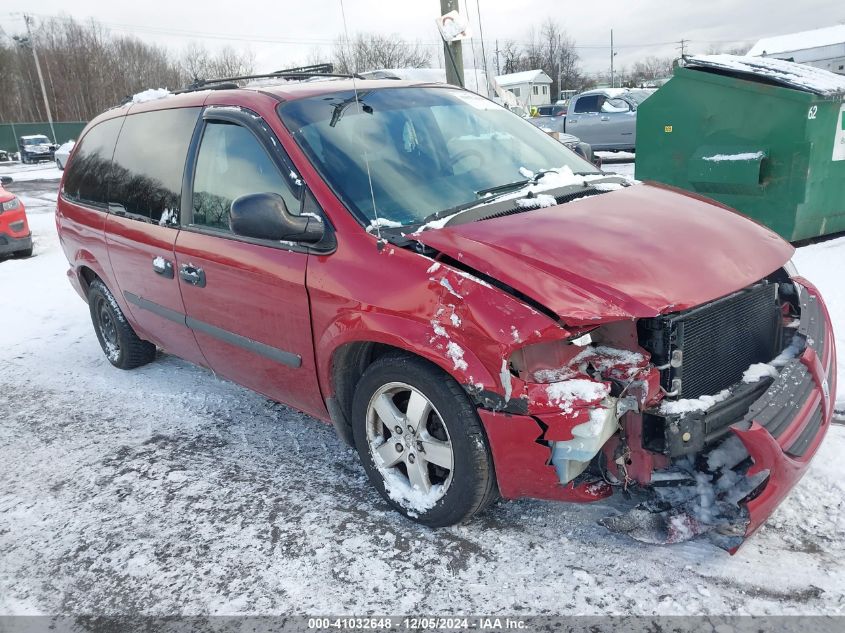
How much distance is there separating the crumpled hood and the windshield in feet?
1.20

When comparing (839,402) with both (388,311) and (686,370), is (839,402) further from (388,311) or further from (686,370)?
(388,311)

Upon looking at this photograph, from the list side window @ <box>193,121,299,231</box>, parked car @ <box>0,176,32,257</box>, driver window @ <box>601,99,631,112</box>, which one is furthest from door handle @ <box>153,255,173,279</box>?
driver window @ <box>601,99,631,112</box>

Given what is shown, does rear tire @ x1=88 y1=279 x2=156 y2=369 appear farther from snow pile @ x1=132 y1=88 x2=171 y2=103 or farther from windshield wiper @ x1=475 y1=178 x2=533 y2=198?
windshield wiper @ x1=475 y1=178 x2=533 y2=198

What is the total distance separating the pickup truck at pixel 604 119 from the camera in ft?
55.3

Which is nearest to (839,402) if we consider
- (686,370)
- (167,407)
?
(686,370)

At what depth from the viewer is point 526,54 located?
78.7 meters

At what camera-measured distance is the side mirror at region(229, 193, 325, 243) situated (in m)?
2.67

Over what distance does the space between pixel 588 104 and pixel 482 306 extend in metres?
17.2

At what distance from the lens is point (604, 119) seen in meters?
17.2

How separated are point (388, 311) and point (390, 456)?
26.6 inches

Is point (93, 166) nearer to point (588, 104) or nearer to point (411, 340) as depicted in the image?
point (411, 340)

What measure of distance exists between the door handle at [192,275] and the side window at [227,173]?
24 cm

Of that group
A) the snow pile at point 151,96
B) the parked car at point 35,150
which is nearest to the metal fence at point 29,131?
the parked car at point 35,150

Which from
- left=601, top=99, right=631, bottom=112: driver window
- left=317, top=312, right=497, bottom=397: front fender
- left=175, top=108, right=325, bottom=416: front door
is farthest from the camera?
left=601, top=99, right=631, bottom=112: driver window
